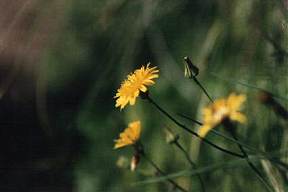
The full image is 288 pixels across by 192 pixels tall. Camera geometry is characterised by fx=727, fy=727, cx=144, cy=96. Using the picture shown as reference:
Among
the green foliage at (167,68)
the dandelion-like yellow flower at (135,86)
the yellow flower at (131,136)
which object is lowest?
the yellow flower at (131,136)

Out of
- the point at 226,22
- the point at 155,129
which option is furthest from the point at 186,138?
the point at 226,22

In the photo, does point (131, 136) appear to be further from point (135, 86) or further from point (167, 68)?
point (167, 68)

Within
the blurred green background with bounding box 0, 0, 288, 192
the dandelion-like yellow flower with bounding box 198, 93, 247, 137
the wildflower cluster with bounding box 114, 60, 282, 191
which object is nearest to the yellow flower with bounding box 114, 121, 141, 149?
the wildflower cluster with bounding box 114, 60, 282, 191

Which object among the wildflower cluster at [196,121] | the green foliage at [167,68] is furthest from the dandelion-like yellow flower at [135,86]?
the green foliage at [167,68]

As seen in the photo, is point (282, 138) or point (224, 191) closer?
point (282, 138)

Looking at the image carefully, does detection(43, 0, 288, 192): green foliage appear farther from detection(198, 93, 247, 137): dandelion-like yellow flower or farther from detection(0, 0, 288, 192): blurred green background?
detection(198, 93, 247, 137): dandelion-like yellow flower

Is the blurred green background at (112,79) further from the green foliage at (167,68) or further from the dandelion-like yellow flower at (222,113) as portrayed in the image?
the dandelion-like yellow flower at (222,113)

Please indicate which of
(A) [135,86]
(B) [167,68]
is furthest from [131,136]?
(B) [167,68]

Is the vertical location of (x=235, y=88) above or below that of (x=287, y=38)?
above

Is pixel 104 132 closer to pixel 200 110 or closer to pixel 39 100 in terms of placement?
pixel 39 100

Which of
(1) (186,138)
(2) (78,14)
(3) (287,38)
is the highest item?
(2) (78,14)
